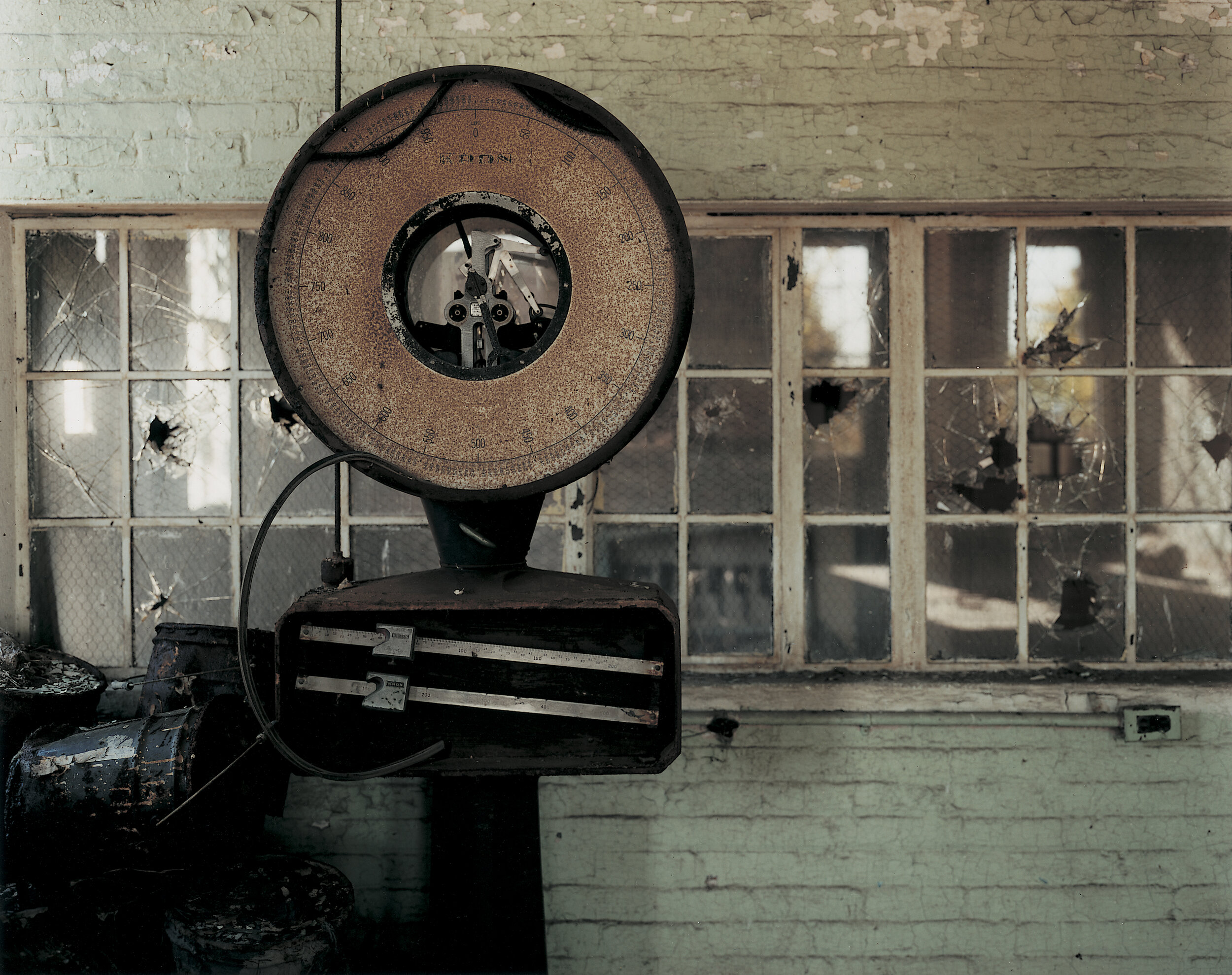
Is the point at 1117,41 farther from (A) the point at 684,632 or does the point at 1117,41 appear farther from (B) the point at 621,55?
(A) the point at 684,632

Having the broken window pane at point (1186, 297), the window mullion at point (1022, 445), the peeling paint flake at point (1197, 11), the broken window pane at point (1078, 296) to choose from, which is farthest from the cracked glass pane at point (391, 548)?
the peeling paint flake at point (1197, 11)

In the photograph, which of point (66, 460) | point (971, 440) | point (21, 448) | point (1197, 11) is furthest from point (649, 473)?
point (1197, 11)

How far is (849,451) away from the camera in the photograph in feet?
6.05

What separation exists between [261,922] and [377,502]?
900 millimetres

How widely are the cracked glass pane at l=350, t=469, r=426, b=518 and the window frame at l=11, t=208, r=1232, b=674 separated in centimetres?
2

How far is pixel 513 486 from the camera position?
3.36 feet

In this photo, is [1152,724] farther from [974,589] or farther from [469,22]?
[469,22]

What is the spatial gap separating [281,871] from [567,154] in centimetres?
149

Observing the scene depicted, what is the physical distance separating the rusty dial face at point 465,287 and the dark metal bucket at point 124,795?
29.9 inches

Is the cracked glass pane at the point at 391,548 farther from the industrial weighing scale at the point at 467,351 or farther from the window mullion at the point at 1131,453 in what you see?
the window mullion at the point at 1131,453

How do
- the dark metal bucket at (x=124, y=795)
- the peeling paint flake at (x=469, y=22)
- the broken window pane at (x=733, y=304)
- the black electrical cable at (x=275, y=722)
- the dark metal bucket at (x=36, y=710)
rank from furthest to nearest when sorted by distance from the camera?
the broken window pane at (x=733, y=304) < the peeling paint flake at (x=469, y=22) < the dark metal bucket at (x=36, y=710) < the dark metal bucket at (x=124, y=795) < the black electrical cable at (x=275, y=722)

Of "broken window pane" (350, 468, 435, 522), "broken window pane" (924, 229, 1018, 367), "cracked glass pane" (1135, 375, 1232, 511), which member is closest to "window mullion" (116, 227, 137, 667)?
"broken window pane" (350, 468, 435, 522)

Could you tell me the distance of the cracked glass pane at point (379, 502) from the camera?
1841 mm

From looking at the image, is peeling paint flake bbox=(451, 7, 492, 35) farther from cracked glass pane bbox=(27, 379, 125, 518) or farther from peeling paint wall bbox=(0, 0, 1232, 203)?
Result: cracked glass pane bbox=(27, 379, 125, 518)
